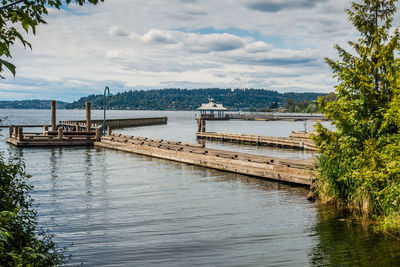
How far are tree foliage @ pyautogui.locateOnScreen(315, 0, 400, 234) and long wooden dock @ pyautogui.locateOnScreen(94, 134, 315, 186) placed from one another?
11.1 ft

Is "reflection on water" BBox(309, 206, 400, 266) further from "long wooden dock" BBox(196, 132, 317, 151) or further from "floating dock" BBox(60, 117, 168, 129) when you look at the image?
"floating dock" BBox(60, 117, 168, 129)

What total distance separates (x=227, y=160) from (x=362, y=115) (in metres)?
11.7

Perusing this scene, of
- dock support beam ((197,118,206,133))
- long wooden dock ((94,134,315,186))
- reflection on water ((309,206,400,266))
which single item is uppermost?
dock support beam ((197,118,206,133))

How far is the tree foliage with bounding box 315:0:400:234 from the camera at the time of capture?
13.6 metres

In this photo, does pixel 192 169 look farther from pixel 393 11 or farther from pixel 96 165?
pixel 393 11

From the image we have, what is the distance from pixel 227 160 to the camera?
993 inches

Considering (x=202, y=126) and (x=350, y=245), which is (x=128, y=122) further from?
(x=350, y=245)

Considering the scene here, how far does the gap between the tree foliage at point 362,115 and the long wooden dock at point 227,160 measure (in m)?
3.38

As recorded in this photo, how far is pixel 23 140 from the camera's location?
1561 inches

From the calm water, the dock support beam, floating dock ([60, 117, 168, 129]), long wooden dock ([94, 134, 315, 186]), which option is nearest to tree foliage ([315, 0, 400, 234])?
the calm water

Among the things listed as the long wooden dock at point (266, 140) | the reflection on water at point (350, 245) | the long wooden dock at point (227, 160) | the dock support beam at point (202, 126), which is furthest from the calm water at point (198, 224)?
the dock support beam at point (202, 126)

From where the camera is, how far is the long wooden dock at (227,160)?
67.0 feet

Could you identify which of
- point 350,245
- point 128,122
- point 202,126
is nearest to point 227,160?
point 350,245

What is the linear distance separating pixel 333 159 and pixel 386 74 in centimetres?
390
